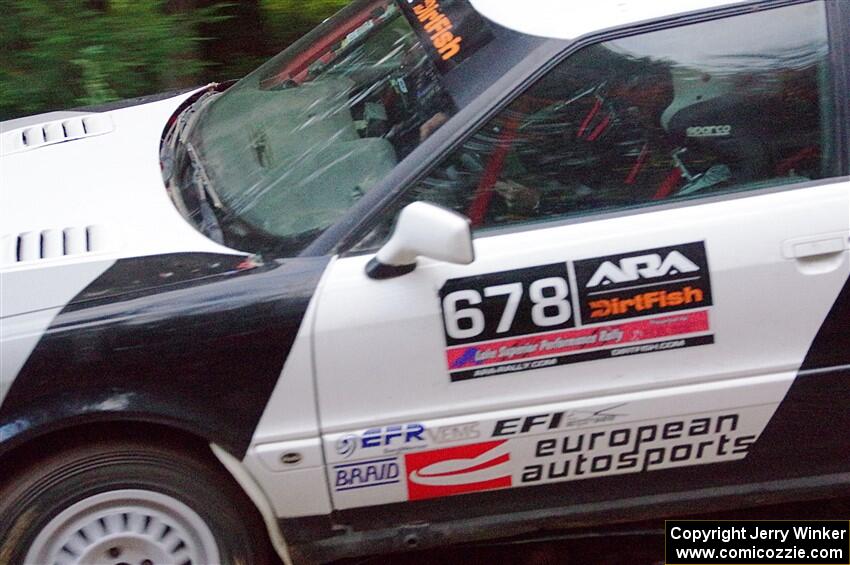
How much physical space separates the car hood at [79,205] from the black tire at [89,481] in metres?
0.42

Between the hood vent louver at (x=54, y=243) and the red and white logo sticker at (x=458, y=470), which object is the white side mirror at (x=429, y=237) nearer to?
the red and white logo sticker at (x=458, y=470)

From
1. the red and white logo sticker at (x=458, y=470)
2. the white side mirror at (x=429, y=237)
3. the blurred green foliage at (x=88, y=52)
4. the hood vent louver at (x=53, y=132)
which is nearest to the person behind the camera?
the white side mirror at (x=429, y=237)

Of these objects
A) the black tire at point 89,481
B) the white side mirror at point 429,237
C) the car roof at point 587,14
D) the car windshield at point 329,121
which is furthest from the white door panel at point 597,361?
the car roof at point 587,14

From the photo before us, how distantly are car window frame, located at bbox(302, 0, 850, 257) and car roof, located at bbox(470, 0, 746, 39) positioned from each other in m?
0.02

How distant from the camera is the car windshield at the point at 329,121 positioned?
114 inches

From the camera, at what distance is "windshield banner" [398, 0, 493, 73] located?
2.95 m

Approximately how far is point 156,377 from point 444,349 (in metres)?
0.75

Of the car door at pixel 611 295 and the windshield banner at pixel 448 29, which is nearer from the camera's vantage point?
the car door at pixel 611 295

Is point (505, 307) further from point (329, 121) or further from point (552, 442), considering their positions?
point (329, 121)

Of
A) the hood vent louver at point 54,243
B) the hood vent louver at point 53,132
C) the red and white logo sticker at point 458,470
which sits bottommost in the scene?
the red and white logo sticker at point 458,470

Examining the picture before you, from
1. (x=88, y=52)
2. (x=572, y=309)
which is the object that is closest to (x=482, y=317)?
(x=572, y=309)

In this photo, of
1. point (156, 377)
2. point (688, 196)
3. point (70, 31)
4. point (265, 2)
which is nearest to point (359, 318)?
point (156, 377)

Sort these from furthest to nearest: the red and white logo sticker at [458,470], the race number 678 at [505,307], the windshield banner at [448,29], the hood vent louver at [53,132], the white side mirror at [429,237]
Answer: the hood vent louver at [53,132] → the windshield banner at [448,29] → the red and white logo sticker at [458,470] → the race number 678 at [505,307] → the white side mirror at [429,237]

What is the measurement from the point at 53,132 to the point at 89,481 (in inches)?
55.9
